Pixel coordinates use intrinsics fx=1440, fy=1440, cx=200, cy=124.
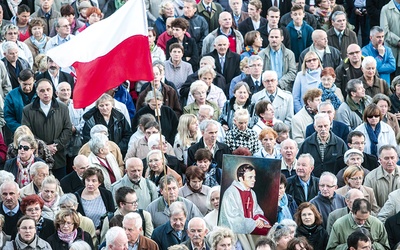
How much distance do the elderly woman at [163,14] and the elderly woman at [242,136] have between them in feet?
15.7

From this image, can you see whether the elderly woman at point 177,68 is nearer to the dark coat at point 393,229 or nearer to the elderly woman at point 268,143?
the elderly woman at point 268,143

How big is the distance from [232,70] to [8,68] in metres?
3.58

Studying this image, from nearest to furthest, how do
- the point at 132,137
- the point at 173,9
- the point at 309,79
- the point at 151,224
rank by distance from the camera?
the point at 151,224 < the point at 132,137 < the point at 309,79 < the point at 173,9

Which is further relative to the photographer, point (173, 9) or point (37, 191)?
point (173, 9)

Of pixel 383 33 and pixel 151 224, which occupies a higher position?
pixel 383 33

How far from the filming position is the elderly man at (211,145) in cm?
1986

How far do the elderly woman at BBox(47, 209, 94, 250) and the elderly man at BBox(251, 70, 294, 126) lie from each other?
4.84 meters

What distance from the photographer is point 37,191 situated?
747 inches

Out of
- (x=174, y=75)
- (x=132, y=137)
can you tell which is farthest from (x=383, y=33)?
(x=132, y=137)

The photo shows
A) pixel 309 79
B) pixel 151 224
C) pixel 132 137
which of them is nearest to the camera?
pixel 151 224

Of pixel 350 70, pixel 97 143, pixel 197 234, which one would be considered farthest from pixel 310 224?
pixel 350 70

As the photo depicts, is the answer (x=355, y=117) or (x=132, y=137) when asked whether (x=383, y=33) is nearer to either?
(x=355, y=117)

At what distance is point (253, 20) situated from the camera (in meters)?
24.9

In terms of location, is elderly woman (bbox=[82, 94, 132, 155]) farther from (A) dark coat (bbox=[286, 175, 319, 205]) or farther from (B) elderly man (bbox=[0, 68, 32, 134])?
(A) dark coat (bbox=[286, 175, 319, 205])
